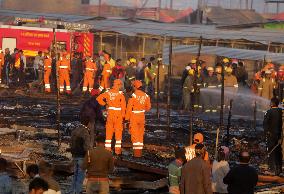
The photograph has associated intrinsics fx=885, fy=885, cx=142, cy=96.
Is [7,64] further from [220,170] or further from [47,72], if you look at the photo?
[220,170]

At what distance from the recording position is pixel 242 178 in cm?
1291

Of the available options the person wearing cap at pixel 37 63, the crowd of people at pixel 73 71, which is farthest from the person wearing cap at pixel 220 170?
the person wearing cap at pixel 37 63

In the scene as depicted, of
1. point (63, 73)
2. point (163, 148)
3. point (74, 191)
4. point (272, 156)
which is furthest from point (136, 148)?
point (63, 73)

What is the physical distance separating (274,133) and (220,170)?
17.4ft

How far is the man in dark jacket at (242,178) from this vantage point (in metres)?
12.9

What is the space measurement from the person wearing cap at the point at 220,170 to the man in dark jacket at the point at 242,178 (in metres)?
1.70

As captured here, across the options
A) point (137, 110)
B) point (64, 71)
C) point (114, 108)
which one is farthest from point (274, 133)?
point (64, 71)

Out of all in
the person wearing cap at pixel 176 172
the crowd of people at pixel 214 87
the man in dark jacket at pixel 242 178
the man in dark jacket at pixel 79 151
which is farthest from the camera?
the crowd of people at pixel 214 87

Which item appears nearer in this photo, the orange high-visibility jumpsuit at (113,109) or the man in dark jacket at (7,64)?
the orange high-visibility jumpsuit at (113,109)

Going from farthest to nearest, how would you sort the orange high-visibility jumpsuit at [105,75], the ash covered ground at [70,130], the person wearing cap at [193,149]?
the orange high-visibility jumpsuit at [105,75] → the ash covered ground at [70,130] → the person wearing cap at [193,149]

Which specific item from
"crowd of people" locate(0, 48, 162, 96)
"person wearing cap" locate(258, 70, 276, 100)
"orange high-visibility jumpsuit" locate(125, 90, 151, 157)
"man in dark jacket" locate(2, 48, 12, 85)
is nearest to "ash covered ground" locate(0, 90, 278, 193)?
"orange high-visibility jumpsuit" locate(125, 90, 151, 157)

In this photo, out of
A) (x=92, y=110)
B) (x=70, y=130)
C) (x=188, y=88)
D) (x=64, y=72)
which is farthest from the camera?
(x=64, y=72)

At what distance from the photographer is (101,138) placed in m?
14.0

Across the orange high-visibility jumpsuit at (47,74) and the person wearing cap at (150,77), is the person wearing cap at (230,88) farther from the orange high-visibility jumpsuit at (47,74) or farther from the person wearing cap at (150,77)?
the orange high-visibility jumpsuit at (47,74)
